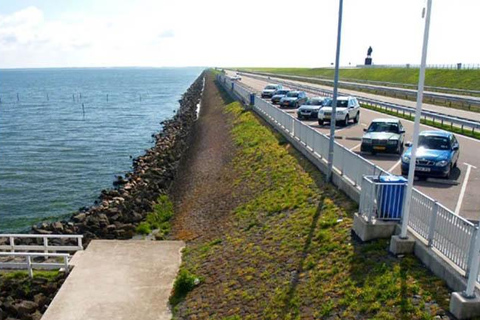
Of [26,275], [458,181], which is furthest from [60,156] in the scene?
[458,181]

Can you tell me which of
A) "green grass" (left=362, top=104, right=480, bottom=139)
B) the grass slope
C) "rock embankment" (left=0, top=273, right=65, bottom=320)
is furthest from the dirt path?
"green grass" (left=362, top=104, right=480, bottom=139)

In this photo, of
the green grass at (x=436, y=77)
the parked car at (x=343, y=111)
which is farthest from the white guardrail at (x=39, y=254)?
the green grass at (x=436, y=77)

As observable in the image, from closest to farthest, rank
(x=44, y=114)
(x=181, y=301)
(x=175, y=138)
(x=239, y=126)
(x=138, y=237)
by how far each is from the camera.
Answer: (x=181, y=301) → (x=138, y=237) → (x=239, y=126) → (x=175, y=138) → (x=44, y=114)

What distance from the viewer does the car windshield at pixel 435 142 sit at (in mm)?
17125

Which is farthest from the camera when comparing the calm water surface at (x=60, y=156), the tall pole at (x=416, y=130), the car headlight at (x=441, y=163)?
the calm water surface at (x=60, y=156)

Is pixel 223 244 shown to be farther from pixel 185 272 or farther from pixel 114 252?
pixel 114 252

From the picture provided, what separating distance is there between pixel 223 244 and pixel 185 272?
254 cm

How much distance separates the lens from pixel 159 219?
70.6 ft

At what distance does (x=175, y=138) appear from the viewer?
4359 centimetres

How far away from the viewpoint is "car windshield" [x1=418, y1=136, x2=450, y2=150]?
56.2 feet

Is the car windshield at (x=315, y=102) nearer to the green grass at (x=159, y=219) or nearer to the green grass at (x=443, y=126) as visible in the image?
the green grass at (x=443, y=126)

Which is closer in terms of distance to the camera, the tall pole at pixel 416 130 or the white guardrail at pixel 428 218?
the white guardrail at pixel 428 218

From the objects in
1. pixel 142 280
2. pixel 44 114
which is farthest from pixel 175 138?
pixel 44 114

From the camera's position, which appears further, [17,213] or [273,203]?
[17,213]
